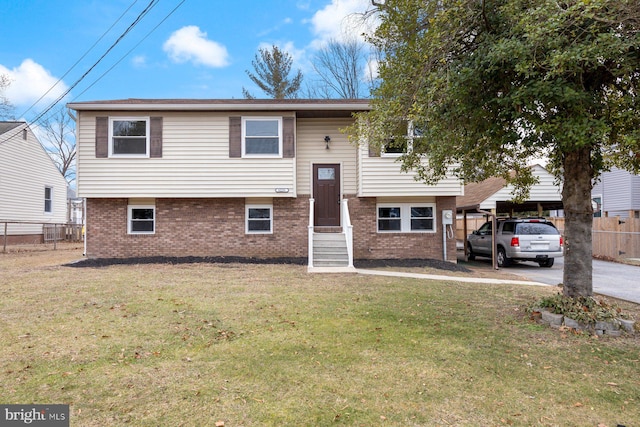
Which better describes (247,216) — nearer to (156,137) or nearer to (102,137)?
(156,137)

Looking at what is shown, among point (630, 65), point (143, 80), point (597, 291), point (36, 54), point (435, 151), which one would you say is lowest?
point (597, 291)

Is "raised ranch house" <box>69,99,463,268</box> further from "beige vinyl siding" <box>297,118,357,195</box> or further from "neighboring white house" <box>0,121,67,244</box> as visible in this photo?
"neighboring white house" <box>0,121,67,244</box>

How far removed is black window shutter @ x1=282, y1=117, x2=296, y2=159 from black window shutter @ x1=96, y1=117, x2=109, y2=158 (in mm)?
5669

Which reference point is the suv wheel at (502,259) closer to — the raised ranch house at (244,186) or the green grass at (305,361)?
the raised ranch house at (244,186)

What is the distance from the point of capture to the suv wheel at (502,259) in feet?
42.3

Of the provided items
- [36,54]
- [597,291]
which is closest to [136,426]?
[597,291]

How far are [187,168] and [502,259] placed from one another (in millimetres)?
11282

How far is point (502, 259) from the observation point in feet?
42.9

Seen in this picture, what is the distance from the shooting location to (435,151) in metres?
5.66

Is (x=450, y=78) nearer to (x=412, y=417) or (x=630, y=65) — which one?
(x=630, y=65)

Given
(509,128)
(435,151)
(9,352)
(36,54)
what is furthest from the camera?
(36,54)

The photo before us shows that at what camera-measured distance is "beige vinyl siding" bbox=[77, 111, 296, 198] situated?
38.5ft

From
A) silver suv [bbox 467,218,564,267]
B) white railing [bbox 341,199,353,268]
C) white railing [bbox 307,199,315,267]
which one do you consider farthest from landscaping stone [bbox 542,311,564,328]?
silver suv [bbox 467,218,564,267]

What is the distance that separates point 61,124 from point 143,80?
2039 centimetres
